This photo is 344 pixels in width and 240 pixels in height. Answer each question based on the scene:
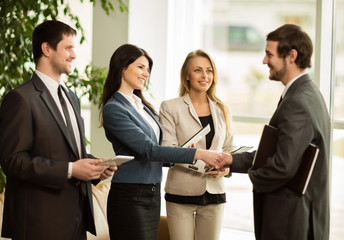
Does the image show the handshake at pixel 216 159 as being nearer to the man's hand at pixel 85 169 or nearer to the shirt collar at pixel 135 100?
the shirt collar at pixel 135 100

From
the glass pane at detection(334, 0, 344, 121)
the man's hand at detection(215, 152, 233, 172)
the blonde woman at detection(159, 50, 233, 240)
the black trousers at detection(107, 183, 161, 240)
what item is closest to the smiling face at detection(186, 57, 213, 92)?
the blonde woman at detection(159, 50, 233, 240)

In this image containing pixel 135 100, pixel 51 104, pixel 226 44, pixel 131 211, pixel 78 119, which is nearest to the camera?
pixel 51 104

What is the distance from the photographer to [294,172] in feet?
6.64

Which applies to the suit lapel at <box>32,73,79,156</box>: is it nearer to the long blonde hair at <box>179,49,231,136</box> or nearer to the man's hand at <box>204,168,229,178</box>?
the man's hand at <box>204,168,229,178</box>

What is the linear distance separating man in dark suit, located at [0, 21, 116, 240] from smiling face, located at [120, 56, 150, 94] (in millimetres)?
446

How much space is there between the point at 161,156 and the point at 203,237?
81 cm

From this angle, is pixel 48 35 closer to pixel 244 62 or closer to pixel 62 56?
pixel 62 56

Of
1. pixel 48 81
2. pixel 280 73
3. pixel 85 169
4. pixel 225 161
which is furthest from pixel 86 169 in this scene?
pixel 280 73

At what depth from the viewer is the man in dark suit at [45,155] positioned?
2000 mm

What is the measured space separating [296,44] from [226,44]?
2241mm

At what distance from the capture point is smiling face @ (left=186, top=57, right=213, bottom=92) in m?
3.09

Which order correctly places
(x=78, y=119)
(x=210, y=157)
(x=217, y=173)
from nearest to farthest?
1. (x=78, y=119)
2. (x=210, y=157)
3. (x=217, y=173)

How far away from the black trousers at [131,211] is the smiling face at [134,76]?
54 cm

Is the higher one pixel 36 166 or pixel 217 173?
pixel 36 166
